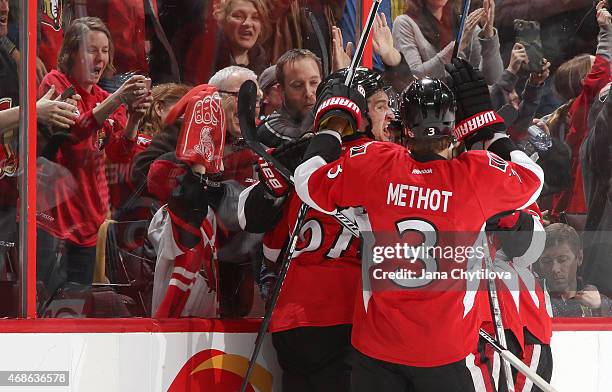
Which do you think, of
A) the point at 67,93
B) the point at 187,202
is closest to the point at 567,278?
the point at 187,202

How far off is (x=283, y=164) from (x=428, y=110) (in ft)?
1.94

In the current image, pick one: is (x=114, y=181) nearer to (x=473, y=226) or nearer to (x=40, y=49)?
(x=40, y=49)

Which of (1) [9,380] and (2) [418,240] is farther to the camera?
(1) [9,380]

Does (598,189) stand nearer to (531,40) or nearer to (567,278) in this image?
(567,278)

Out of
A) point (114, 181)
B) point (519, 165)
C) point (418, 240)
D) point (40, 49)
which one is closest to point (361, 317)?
point (418, 240)

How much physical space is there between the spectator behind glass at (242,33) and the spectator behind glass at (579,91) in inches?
42.9

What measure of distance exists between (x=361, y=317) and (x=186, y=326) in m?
0.68

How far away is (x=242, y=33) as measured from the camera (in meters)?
3.13

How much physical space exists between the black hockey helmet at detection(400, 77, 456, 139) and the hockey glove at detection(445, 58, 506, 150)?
15cm

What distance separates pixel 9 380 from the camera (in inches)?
109

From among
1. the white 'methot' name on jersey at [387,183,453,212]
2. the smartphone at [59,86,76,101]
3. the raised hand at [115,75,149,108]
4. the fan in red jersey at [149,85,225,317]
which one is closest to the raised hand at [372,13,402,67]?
the fan in red jersey at [149,85,225,317]

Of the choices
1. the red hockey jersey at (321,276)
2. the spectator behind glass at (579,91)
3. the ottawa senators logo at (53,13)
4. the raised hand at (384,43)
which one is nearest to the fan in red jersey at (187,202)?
the red hockey jersey at (321,276)

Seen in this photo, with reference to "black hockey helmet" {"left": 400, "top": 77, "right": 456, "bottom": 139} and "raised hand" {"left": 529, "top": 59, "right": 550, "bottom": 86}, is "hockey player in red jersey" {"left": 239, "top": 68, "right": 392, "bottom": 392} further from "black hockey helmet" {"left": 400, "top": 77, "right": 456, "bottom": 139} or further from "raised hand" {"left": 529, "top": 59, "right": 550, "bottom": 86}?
"raised hand" {"left": 529, "top": 59, "right": 550, "bottom": 86}

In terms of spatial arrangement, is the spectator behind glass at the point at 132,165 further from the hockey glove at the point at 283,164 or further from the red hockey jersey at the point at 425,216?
the red hockey jersey at the point at 425,216
